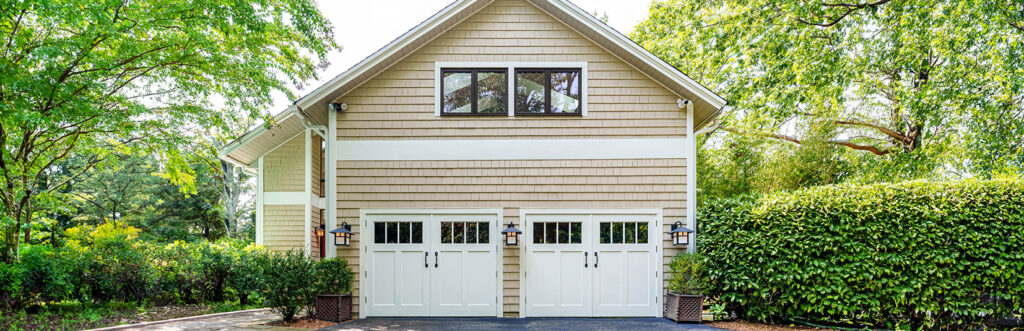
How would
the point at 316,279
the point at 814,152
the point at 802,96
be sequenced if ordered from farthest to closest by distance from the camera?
the point at 814,152, the point at 802,96, the point at 316,279

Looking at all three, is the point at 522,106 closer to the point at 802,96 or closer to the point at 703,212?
the point at 703,212

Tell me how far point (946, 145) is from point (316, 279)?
13.1 meters

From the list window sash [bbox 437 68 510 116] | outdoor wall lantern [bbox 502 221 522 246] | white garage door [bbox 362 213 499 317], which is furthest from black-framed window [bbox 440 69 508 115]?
outdoor wall lantern [bbox 502 221 522 246]

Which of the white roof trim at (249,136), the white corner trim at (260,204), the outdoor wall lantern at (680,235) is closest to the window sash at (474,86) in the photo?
the outdoor wall lantern at (680,235)

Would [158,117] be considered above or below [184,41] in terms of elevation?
below

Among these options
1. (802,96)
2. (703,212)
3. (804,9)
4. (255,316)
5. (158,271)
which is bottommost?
(255,316)

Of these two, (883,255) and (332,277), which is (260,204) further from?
(883,255)

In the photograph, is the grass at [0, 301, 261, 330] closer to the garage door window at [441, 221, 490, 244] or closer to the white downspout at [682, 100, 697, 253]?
the garage door window at [441, 221, 490, 244]

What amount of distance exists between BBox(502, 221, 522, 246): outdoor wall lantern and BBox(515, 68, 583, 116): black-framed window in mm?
1762

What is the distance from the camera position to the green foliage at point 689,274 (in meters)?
7.30

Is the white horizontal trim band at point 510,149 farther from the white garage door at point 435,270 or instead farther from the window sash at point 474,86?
the white garage door at point 435,270

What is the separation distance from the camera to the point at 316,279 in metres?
7.35

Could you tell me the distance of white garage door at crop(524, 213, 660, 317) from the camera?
7816 mm

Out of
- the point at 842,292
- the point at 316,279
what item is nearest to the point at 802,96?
the point at 842,292
